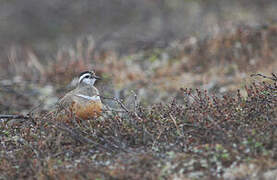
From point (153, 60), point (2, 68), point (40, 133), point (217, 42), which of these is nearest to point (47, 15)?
point (2, 68)

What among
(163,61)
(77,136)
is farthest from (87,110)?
(163,61)

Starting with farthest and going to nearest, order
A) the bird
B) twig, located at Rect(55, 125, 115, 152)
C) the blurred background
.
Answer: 1. the blurred background
2. the bird
3. twig, located at Rect(55, 125, 115, 152)

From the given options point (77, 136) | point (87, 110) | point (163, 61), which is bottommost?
point (77, 136)

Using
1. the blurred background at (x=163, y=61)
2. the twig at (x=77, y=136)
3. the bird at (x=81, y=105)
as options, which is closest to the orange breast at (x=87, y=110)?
the bird at (x=81, y=105)

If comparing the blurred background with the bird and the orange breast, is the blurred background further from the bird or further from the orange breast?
the orange breast

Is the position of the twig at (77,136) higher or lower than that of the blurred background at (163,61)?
lower

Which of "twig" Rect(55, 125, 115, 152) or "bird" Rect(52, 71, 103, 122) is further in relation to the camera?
"bird" Rect(52, 71, 103, 122)

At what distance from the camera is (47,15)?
20.4 meters

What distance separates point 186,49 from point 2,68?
5.45 metres

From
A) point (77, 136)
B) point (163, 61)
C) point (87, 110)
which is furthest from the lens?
point (163, 61)

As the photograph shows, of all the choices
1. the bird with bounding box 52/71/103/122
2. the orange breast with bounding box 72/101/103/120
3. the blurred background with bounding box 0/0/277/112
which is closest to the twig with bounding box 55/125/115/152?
the bird with bounding box 52/71/103/122

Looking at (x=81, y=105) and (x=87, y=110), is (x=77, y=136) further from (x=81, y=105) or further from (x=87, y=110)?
(x=81, y=105)

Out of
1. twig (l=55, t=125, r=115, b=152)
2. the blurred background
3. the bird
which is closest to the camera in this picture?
twig (l=55, t=125, r=115, b=152)

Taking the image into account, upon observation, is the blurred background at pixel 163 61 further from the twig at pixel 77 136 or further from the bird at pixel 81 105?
the twig at pixel 77 136
